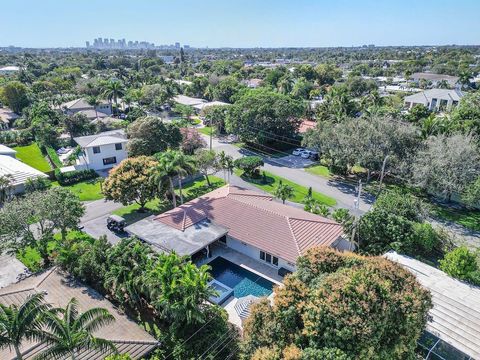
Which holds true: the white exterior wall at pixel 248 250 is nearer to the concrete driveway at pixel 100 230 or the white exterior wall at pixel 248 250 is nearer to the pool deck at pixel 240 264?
the pool deck at pixel 240 264

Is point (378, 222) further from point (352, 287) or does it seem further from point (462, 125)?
point (462, 125)

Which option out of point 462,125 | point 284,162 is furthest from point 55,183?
point 462,125

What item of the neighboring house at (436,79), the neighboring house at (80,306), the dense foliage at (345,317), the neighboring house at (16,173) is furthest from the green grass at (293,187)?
the neighboring house at (436,79)

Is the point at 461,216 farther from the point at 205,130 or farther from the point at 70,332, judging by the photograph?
the point at 205,130

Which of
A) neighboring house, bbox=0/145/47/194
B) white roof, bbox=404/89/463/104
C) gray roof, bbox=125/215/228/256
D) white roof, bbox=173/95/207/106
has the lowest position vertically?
gray roof, bbox=125/215/228/256

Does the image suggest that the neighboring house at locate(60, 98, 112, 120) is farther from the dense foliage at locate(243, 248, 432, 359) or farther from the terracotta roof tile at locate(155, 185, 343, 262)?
the dense foliage at locate(243, 248, 432, 359)

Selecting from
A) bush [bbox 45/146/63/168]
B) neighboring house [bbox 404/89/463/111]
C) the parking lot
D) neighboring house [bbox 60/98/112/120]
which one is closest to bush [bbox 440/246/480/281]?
the parking lot
